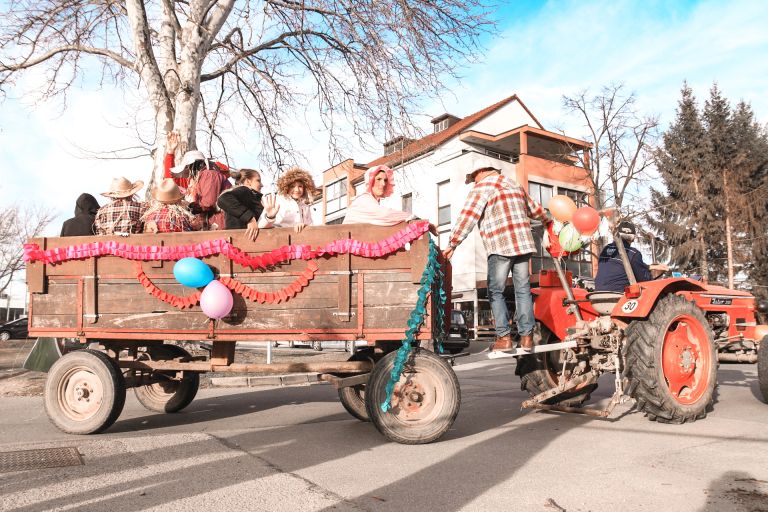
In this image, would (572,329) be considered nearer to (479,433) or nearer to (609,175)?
(479,433)

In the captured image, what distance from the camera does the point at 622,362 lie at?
18.3 feet

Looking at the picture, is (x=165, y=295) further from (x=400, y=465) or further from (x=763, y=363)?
(x=763, y=363)

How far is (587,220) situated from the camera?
19.2 feet

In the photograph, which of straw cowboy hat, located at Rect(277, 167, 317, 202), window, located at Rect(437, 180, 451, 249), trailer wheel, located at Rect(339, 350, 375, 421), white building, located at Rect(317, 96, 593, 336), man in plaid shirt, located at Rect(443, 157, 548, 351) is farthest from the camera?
window, located at Rect(437, 180, 451, 249)

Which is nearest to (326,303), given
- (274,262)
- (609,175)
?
(274,262)

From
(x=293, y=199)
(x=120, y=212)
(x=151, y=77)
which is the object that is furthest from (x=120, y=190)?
(x=151, y=77)

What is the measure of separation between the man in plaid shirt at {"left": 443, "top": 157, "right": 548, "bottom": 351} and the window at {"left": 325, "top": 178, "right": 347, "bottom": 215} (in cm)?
3269

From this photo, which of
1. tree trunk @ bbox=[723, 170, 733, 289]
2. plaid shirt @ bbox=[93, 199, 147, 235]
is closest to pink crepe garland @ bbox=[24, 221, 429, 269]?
plaid shirt @ bbox=[93, 199, 147, 235]

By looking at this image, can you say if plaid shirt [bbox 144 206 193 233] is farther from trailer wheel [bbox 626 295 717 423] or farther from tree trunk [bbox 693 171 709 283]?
tree trunk [bbox 693 171 709 283]

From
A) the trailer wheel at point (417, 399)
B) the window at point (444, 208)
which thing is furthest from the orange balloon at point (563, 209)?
the window at point (444, 208)

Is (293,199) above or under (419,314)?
above

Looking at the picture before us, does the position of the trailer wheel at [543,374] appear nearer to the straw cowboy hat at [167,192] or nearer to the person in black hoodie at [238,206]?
the person in black hoodie at [238,206]

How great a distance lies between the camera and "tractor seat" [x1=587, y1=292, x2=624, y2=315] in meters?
5.87

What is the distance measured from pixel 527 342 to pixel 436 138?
1869 centimetres
